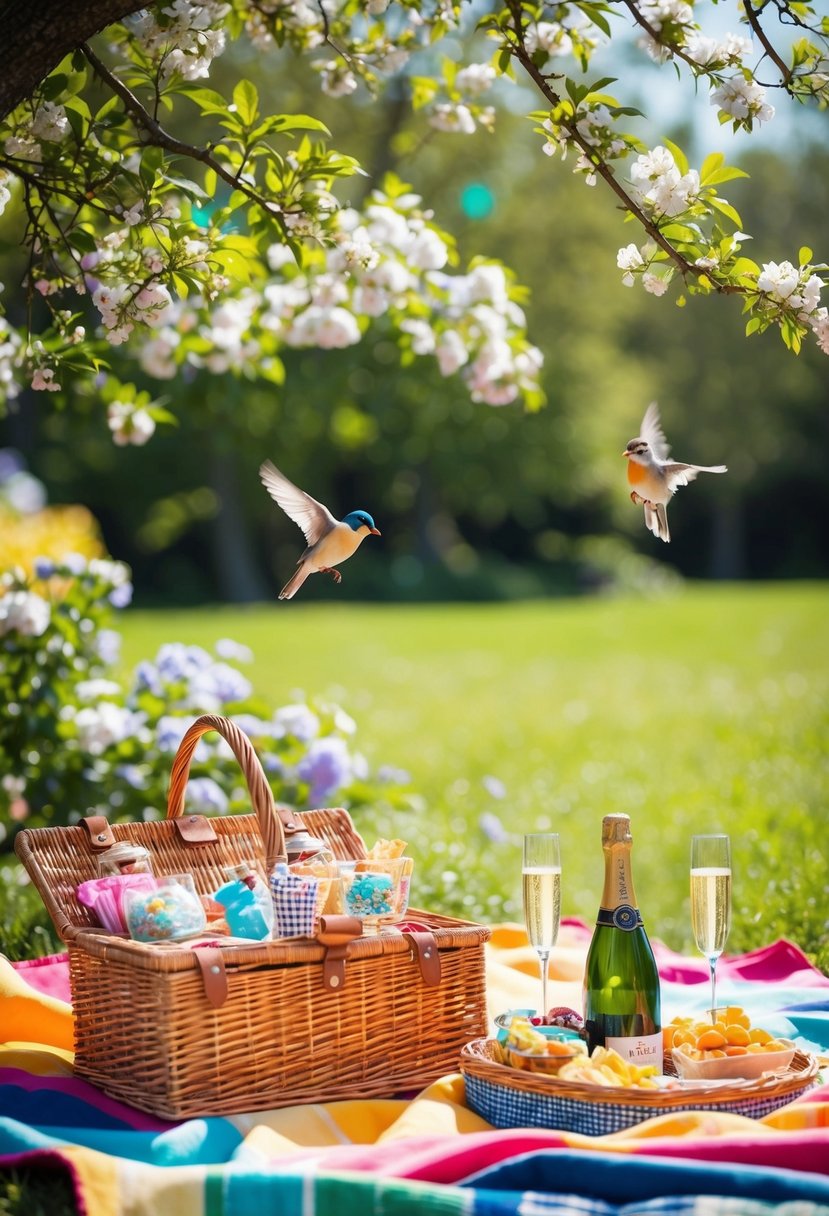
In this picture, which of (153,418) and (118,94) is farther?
(153,418)

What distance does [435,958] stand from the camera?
262 cm

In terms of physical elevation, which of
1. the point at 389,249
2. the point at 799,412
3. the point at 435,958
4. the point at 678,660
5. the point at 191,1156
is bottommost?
the point at 191,1156

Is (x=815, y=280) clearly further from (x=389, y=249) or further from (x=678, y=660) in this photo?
(x=678, y=660)

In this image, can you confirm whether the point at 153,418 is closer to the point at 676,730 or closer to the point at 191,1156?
the point at 191,1156

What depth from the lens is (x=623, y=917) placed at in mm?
2432

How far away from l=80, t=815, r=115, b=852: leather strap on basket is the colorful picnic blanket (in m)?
0.46

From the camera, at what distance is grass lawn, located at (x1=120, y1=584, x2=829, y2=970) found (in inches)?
186

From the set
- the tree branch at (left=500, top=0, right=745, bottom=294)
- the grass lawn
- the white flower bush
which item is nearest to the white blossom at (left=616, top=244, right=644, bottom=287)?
the tree branch at (left=500, top=0, right=745, bottom=294)

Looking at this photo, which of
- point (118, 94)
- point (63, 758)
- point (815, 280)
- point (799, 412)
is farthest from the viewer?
point (799, 412)

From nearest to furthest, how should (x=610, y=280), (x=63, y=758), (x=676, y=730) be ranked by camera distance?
1. (x=63, y=758)
2. (x=676, y=730)
3. (x=610, y=280)

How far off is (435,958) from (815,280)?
1.50 metres

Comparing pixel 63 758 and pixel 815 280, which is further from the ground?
pixel 815 280

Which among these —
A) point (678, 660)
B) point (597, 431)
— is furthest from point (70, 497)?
point (678, 660)

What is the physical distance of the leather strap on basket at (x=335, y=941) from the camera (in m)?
2.46
